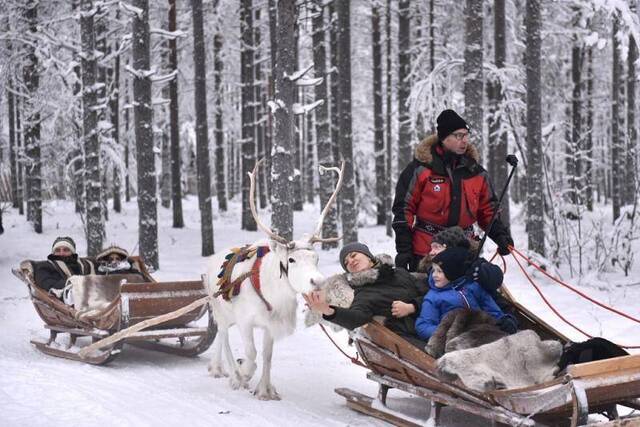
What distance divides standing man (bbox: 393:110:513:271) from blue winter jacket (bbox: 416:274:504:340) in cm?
90

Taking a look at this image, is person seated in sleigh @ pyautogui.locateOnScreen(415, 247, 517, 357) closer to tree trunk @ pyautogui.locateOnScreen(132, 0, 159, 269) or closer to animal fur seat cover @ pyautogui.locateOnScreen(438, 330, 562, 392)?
animal fur seat cover @ pyautogui.locateOnScreen(438, 330, 562, 392)

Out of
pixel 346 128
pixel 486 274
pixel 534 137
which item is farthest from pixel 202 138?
pixel 486 274

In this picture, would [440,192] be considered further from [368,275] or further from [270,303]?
[270,303]

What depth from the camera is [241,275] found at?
23.0 feet

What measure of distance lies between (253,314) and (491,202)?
8.33ft

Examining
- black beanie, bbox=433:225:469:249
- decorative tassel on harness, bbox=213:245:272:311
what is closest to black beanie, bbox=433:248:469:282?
black beanie, bbox=433:225:469:249

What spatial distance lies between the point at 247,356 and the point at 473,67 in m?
7.34

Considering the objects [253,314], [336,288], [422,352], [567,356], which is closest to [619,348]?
[567,356]

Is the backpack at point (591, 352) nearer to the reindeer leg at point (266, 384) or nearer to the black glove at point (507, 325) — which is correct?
the black glove at point (507, 325)

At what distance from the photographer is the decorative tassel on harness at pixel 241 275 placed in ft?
22.6

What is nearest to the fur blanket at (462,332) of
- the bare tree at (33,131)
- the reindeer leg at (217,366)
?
the reindeer leg at (217,366)

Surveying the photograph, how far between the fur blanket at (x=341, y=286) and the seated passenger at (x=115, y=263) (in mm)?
3991

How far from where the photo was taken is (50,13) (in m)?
20.0

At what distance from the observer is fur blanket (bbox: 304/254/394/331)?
19.2 ft
